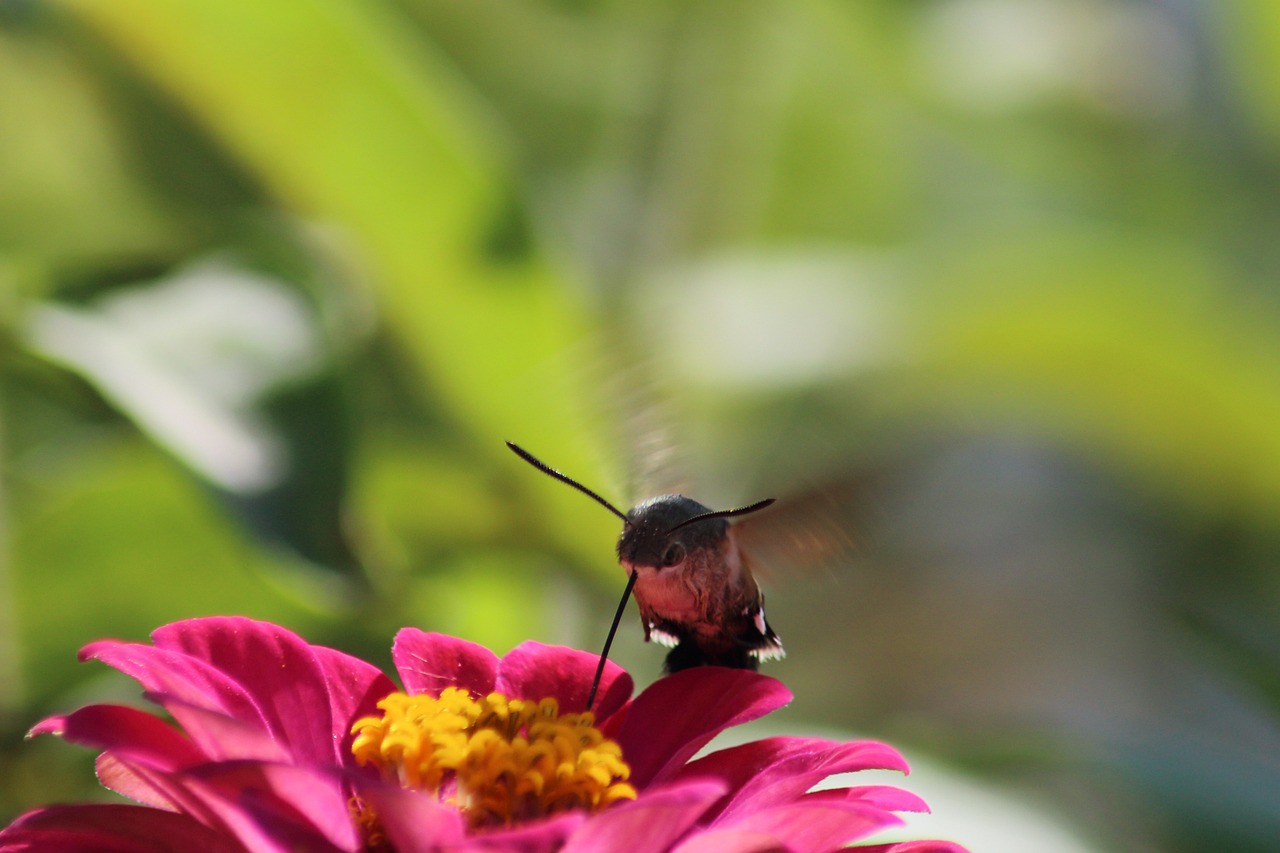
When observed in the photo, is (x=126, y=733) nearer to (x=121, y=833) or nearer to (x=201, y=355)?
(x=121, y=833)

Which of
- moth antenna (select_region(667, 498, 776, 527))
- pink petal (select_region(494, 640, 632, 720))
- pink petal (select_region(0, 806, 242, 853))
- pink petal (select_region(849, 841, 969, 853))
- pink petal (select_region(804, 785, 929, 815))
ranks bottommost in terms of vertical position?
pink petal (select_region(849, 841, 969, 853))

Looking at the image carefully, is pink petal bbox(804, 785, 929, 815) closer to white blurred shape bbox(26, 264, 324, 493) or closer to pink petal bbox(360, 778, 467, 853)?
pink petal bbox(360, 778, 467, 853)

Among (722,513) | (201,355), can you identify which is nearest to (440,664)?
(722,513)

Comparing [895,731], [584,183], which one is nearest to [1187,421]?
[895,731]

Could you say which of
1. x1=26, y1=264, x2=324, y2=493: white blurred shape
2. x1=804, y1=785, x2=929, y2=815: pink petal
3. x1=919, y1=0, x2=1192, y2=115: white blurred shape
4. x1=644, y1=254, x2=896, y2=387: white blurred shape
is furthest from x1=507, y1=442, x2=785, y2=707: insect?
x1=919, y1=0, x2=1192, y2=115: white blurred shape

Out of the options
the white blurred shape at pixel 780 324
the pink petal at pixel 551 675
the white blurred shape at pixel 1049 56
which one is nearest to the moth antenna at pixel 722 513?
the pink petal at pixel 551 675

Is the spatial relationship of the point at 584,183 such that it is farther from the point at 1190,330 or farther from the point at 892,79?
the point at 1190,330
